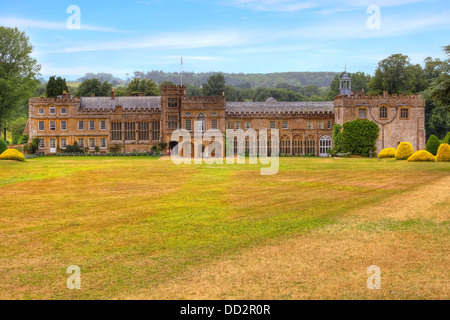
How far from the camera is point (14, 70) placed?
66938mm

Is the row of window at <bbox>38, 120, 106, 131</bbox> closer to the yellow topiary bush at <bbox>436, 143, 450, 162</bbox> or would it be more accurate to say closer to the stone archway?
the stone archway

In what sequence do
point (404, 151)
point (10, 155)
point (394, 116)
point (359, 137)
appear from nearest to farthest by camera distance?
point (10, 155)
point (404, 151)
point (359, 137)
point (394, 116)

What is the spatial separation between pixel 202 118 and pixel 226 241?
5075cm

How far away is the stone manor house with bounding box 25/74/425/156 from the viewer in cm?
6012

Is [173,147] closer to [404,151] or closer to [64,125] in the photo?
[64,125]

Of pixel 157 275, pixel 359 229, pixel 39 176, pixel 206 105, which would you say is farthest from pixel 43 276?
pixel 206 105

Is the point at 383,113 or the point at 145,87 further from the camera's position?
the point at 145,87

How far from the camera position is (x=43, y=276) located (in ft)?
35.7

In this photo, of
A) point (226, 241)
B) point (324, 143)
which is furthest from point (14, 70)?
point (226, 241)

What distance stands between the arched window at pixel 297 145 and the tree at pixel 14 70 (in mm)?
33844

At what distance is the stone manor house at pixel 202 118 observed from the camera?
6012 centimetres

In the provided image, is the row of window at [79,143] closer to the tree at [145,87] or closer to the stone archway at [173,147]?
the stone archway at [173,147]

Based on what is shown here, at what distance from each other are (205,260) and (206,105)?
173 feet
